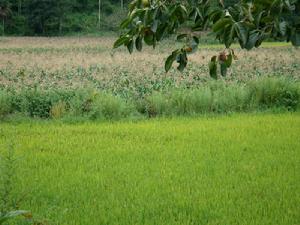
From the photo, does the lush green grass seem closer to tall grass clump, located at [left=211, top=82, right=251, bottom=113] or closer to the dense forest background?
tall grass clump, located at [left=211, top=82, right=251, bottom=113]

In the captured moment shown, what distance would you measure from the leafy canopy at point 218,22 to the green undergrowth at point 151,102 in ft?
28.5

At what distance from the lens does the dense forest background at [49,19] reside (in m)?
48.1

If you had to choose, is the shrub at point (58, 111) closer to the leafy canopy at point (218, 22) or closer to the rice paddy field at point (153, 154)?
the rice paddy field at point (153, 154)

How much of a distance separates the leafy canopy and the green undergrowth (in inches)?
342

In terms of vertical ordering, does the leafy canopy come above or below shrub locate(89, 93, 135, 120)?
above

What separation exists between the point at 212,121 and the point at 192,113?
109 centimetres

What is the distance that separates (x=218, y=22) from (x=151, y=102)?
9.59 meters

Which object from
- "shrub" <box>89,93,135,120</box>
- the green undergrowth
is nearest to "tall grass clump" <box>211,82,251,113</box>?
the green undergrowth

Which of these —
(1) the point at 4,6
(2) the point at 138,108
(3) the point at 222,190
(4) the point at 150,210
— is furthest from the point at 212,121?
(1) the point at 4,6

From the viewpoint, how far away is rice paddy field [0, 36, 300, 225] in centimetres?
529

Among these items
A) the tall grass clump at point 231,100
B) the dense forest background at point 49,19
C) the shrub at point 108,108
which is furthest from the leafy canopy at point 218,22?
the dense forest background at point 49,19

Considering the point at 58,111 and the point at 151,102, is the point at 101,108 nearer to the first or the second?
the point at 58,111

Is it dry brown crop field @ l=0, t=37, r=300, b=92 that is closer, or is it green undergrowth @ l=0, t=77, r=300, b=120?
green undergrowth @ l=0, t=77, r=300, b=120

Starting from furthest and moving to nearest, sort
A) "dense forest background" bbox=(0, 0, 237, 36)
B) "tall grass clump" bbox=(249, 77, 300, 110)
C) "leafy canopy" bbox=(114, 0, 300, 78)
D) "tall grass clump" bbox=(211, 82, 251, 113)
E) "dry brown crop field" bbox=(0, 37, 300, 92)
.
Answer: "dense forest background" bbox=(0, 0, 237, 36), "dry brown crop field" bbox=(0, 37, 300, 92), "tall grass clump" bbox=(249, 77, 300, 110), "tall grass clump" bbox=(211, 82, 251, 113), "leafy canopy" bbox=(114, 0, 300, 78)
